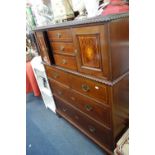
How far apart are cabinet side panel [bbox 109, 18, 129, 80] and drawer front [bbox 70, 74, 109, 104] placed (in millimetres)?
139

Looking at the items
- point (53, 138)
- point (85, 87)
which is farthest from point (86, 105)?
point (53, 138)

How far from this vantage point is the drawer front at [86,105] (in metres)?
1.21

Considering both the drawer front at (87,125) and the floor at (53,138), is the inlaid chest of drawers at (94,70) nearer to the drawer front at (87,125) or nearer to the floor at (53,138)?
the drawer front at (87,125)

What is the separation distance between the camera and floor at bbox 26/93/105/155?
1.64 metres

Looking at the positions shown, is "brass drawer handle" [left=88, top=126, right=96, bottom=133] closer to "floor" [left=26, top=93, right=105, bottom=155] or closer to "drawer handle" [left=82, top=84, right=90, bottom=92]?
"floor" [left=26, top=93, right=105, bottom=155]

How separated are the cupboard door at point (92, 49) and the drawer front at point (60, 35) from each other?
0.09 m

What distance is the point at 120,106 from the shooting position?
47.2 inches

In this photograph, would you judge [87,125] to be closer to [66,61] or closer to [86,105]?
[86,105]

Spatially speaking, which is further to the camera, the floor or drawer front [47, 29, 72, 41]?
the floor

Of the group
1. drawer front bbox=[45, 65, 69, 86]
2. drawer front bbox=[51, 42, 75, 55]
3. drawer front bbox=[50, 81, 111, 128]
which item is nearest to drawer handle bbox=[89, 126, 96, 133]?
drawer front bbox=[50, 81, 111, 128]
